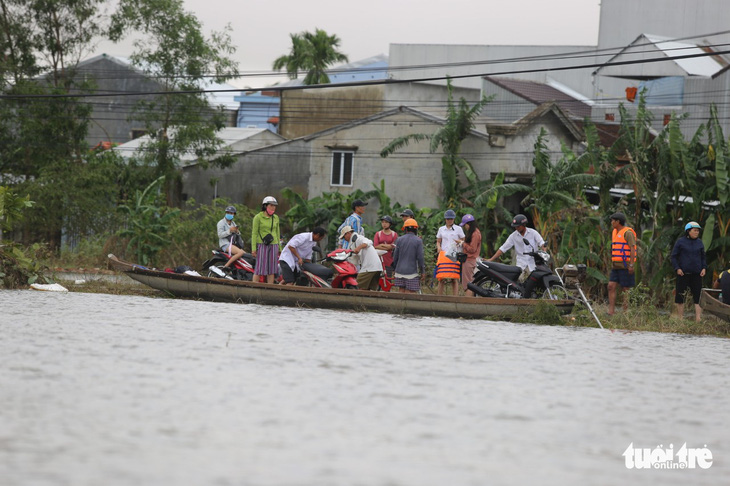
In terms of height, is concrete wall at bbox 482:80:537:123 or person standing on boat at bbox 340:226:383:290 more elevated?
concrete wall at bbox 482:80:537:123

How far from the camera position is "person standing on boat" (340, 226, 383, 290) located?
17452 millimetres

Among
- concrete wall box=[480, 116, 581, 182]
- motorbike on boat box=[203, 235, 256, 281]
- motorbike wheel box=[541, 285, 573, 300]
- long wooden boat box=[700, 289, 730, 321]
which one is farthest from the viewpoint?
concrete wall box=[480, 116, 581, 182]

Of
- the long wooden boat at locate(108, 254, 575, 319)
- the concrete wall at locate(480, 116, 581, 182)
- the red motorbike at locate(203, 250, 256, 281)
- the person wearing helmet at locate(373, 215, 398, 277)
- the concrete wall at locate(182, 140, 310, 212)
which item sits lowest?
the long wooden boat at locate(108, 254, 575, 319)

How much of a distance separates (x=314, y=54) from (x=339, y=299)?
40588mm

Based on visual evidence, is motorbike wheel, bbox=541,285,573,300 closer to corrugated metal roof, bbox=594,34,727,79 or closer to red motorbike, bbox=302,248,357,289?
red motorbike, bbox=302,248,357,289

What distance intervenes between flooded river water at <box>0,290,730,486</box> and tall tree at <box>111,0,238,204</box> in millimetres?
17798

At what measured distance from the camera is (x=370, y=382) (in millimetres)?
9953

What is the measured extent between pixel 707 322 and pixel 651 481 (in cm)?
1153

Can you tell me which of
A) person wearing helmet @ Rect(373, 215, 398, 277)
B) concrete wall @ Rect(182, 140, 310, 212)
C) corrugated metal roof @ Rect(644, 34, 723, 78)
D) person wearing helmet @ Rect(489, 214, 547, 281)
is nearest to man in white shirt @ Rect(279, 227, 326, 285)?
person wearing helmet @ Rect(373, 215, 398, 277)

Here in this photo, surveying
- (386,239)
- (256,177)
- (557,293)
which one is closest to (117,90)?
(256,177)

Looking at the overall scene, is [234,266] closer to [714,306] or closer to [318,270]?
[318,270]

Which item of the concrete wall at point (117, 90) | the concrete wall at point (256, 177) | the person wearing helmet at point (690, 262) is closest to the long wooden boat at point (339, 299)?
the person wearing helmet at point (690, 262)

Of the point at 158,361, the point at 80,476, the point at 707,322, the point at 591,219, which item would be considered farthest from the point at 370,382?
the point at 591,219

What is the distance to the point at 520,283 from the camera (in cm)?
1742
